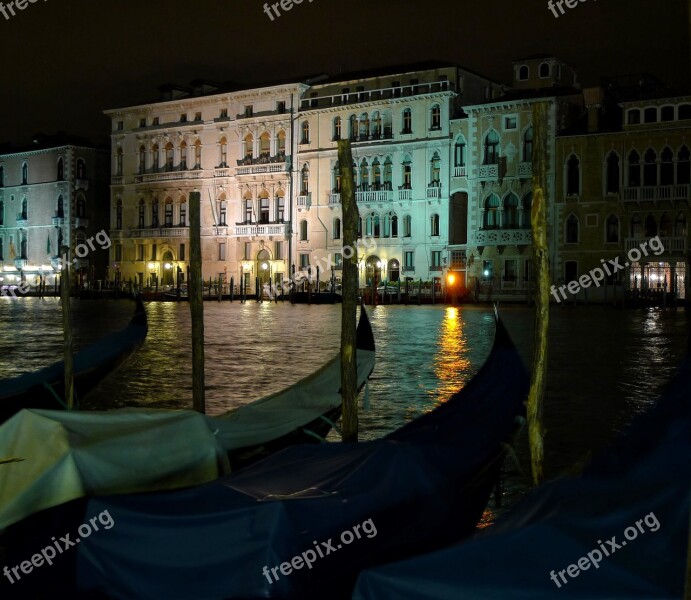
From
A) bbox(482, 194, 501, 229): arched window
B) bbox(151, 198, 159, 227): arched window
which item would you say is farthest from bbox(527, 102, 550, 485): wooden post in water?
bbox(151, 198, 159, 227): arched window

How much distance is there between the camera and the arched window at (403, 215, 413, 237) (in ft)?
131

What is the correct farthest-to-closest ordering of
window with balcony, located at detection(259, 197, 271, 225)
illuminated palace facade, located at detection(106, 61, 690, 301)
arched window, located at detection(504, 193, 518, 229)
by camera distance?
window with balcony, located at detection(259, 197, 271, 225) → arched window, located at detection(504, 193, 518, 229) → illuminated palace facade, located at detection(106, 61, 690, 301)

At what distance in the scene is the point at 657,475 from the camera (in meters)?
3.70

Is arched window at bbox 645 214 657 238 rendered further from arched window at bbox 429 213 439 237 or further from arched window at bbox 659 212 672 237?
arched window at bbox 429 213 439 237

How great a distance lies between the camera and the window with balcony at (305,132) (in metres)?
42.8

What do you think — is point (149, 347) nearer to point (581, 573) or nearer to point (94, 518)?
point (94, 518)

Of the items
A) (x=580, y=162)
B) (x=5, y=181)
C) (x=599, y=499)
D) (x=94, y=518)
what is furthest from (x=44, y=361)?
(x=5, y=181)

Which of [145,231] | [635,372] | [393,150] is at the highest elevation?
[393,150]

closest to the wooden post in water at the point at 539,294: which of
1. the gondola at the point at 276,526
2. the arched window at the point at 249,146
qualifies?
the gondola at the point at 276,526

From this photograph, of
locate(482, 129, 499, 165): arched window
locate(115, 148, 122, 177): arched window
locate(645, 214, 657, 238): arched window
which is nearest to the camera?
locate(645, 214, 657, 238): arched window

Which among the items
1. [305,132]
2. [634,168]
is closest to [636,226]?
[634,168]

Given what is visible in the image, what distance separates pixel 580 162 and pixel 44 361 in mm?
26205

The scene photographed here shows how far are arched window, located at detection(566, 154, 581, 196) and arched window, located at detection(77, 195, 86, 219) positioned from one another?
2918 cm

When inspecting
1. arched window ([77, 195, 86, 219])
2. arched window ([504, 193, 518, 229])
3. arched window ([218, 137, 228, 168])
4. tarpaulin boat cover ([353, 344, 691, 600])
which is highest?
arched window ([218, 137, 228, 168])
